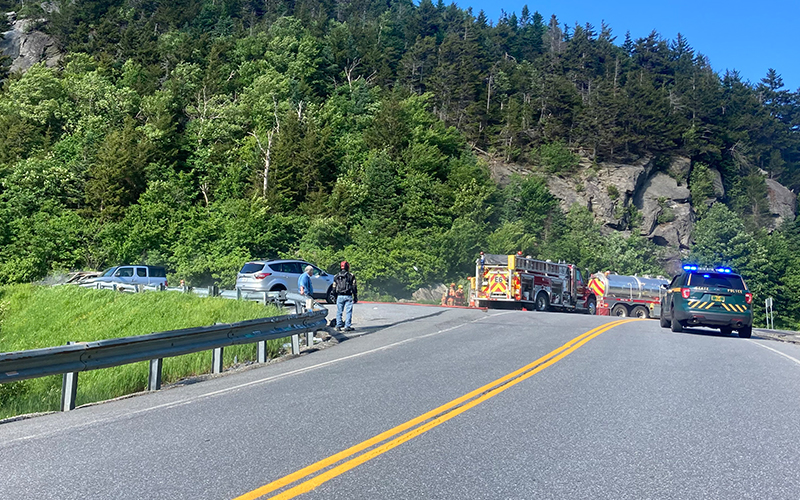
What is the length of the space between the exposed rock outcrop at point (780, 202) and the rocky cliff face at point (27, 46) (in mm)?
95463

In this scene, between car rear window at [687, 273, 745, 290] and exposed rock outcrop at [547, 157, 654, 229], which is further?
A: exposed rock outcrop at [547, 157, 654, 229]

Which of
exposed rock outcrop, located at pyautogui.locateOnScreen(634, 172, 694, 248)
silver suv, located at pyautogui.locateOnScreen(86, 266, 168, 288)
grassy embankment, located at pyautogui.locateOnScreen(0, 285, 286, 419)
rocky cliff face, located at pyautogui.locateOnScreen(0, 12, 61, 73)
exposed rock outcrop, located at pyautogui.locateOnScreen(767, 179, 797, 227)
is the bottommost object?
grassy embankment, located at pyautogui.locateOnScreen(0, 285, 286, 419)

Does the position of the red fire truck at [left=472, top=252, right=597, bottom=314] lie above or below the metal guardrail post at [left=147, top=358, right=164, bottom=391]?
above

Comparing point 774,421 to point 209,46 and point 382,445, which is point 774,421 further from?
point 209,46

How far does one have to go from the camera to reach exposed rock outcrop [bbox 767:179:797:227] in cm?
8694

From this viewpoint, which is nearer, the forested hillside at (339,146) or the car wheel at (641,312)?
the car wheel at (641,312)

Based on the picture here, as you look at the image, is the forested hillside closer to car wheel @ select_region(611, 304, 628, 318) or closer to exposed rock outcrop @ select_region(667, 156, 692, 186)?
exposed rock outcrop @ select_region(667, 156, 692, 186)

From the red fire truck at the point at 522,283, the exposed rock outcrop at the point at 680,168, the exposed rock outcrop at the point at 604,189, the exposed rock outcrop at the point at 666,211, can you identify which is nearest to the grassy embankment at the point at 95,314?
the red fire truck at the point at 522,283

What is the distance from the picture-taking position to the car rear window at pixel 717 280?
17844 mm

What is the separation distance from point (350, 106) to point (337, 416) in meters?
69.5

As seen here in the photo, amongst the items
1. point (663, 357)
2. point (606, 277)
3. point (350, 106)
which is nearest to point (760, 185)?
point (350, 106)

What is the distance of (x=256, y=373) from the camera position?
34.2 ft

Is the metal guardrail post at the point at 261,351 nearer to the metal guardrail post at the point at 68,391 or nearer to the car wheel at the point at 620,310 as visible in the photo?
the metal guardrail post at the point at 68,391

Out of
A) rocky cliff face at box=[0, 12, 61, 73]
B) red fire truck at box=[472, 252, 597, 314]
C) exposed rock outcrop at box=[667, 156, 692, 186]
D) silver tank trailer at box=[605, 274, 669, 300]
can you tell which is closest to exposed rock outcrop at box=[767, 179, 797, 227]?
exposed rock outcrop at box=[667, 156, 692, 186]
